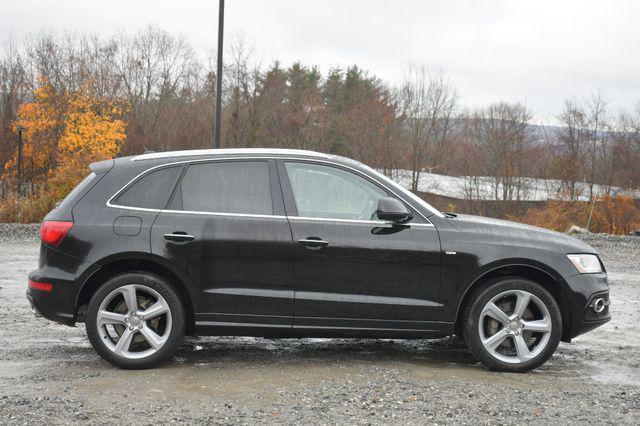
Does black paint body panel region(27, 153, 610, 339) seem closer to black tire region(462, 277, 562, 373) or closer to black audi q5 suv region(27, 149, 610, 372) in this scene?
black audi q5 suv region(27, 149, 610, 372)

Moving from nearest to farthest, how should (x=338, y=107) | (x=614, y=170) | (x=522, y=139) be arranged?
1. (x=614, y=170)
2. (x=522, y=139)
3. (x=338, y=107)

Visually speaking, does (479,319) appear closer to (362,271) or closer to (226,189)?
(362,271)

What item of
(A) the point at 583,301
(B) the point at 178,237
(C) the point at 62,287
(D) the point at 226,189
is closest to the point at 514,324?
(A) the point at 583,301

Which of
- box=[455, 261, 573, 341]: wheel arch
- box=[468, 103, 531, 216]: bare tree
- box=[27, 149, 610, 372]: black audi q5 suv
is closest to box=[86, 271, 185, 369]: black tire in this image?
box=[27, 149, 610, 372]: black audi q5 suv

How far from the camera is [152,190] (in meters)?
5.94

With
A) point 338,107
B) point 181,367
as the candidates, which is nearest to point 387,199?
point 181,367

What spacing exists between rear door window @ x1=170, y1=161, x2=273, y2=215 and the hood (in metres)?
1.55

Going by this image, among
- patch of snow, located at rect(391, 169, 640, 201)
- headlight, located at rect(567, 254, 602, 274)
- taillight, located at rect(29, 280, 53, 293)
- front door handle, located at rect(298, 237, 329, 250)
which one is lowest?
taillight, located at rect(29, 280, 53, 293)

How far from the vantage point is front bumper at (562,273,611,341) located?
592 cm

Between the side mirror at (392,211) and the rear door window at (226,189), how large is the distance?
34.4 inches

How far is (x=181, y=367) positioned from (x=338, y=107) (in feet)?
183

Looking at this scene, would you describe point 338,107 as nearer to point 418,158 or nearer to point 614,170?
point 418,158

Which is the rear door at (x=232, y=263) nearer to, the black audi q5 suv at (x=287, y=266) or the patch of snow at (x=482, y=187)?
the black audi q5 suv at (x=287, y=266)

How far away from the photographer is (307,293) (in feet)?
18.9
